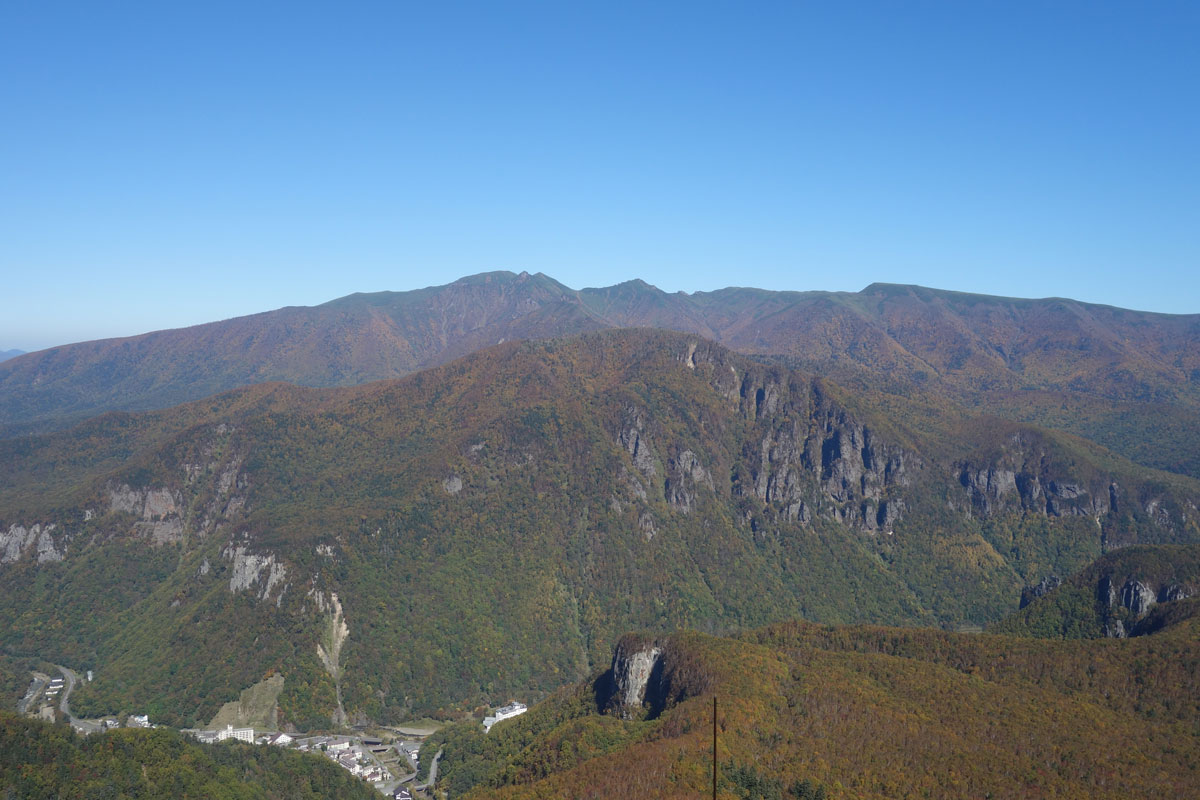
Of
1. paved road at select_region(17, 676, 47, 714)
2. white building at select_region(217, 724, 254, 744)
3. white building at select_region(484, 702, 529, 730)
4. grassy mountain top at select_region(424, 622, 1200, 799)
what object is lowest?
white building at select_region(484, 702, 529, 730)

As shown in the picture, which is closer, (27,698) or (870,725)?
(870,725)

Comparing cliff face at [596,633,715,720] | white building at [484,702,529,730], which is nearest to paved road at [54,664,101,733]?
white building at [484,702,529,730]

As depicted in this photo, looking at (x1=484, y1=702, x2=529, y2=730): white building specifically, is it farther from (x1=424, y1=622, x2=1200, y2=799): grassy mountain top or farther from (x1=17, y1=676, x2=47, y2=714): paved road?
(x1=17, y1=676, x2=47, y2=714): paved road

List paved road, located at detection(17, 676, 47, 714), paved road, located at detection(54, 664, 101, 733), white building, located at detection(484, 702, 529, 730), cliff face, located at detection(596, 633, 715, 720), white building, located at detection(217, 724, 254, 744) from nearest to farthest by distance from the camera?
cliff face, located at detection(596, 633, 715, 720)
white building, located at detection(217, 724, 254, 744)
paved road, located at detection(54, 664, 101, 733)
paved road, located at detection(17, 676, 47, 714)
white building, located at detection(484, 702, 529, 730)

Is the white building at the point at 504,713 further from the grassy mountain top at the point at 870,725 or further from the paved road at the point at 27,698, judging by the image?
the paved road at the point at 27,698

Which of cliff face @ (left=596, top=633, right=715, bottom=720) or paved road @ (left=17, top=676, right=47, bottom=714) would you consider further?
paved road @ (left=17, top=676, right=47, bottom=714)

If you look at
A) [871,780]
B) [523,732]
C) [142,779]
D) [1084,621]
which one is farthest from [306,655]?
[1084,621]

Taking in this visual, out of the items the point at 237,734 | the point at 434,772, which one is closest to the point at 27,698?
the point at 237,734

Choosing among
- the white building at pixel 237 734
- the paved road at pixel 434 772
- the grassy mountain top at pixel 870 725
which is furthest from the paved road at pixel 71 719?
the grassy mountain top at pixel 870 725

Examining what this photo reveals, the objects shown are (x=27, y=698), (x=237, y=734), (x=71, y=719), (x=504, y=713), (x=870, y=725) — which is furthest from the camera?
(x=504, y=713)

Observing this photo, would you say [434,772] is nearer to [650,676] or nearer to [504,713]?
[504,713]
